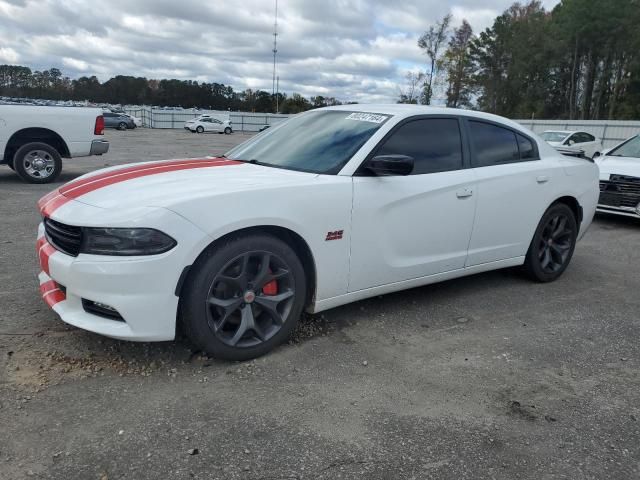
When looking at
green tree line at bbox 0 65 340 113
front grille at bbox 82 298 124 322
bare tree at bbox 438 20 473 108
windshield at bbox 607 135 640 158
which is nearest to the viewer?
front grille at bbox 82 298 124 322

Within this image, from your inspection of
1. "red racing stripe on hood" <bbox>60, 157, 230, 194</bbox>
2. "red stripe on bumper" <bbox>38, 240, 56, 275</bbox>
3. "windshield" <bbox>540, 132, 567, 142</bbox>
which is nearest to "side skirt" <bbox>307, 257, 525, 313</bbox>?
"red racing stripe on hood" <bbox>60, 157, 230, 194</bbox>

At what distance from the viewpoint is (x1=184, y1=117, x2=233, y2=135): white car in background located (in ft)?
146

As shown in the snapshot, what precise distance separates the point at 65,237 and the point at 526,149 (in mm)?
3845

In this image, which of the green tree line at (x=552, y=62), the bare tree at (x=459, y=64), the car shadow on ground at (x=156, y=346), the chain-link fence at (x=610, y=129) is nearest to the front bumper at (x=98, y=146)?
the car shadow on ground at (x=156, y=346)

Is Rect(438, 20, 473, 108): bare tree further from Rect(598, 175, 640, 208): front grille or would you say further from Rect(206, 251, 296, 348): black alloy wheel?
Rect(206, 251, 296, 348): black alloy wheel

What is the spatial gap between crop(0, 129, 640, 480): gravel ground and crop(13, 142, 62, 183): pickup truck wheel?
20.5 ft

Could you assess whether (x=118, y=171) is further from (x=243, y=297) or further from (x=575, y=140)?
(x=575, y=140)

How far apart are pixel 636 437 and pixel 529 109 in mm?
64244

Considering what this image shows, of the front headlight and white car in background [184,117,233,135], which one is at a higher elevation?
white car in background [184,117,233,135]

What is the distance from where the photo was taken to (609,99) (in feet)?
173

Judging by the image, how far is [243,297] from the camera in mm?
3047

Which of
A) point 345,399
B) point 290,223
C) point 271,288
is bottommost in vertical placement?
point 345,399

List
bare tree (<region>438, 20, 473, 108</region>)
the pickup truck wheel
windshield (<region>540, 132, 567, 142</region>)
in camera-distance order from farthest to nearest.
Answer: bare tree (<region>438, 20, 473, 108</region>)
windshield (<region>540, 132, 567, 142</region>)
the pickup truck wheel

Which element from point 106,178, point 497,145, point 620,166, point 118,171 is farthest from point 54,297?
point 620,166
